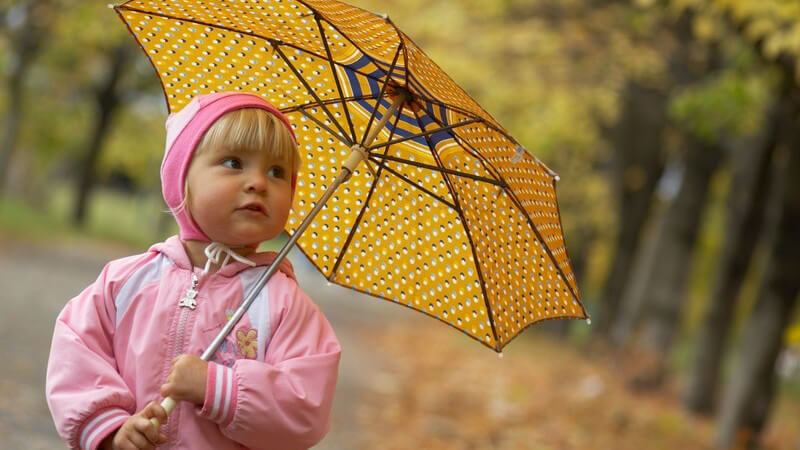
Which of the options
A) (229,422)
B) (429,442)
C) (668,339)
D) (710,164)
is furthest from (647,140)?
(229,422)

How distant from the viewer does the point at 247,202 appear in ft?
9.38

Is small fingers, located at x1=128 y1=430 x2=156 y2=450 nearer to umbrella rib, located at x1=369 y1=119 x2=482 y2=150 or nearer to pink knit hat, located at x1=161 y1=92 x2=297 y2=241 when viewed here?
pink knit hat, located at x1=161 y1=92 x2=297 y2=241

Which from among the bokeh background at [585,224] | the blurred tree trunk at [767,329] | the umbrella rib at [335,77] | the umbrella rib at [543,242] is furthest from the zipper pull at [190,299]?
the blurred tree trunk at [767,329]

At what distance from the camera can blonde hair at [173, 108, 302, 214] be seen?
288 cm

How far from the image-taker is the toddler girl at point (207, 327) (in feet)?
8.98

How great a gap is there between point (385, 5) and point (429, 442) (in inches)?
432

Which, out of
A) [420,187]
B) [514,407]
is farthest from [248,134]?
[514,407]

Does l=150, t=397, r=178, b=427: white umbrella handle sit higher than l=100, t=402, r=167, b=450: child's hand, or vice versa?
l=150, t=397, r=178, b=427: white umbrella handle

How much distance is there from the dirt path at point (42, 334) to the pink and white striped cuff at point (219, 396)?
160 inches

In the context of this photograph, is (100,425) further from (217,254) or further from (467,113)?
(467,113)

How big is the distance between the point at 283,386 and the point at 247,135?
0.69 m

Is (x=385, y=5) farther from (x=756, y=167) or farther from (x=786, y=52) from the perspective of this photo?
(x=786, y=52)

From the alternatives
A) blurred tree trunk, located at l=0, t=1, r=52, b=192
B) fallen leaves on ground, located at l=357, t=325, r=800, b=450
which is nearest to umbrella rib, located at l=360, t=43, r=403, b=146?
fallen leaves on ground, located at l=357, t=325, r=800, b=450

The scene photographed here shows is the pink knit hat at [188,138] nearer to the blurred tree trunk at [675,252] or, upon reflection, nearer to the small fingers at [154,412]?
the small fingers at [154,412]
